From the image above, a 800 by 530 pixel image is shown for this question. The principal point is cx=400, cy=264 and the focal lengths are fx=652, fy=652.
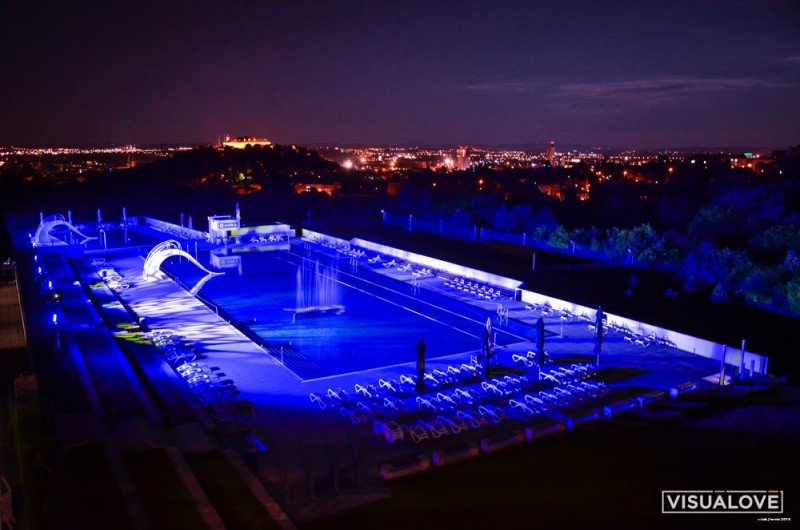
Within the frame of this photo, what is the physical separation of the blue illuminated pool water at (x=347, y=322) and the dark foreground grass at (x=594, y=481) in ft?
15.7

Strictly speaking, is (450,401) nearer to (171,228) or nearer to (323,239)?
(323,239)

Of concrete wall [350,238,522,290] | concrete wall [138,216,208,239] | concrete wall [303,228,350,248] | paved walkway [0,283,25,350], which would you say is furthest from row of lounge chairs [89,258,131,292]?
concrete wall [350,238,522,290]

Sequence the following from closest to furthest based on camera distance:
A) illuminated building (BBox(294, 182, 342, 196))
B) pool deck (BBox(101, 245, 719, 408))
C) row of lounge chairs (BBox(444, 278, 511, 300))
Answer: pool deck (BBox(101, 245, 719, 408))
row of lounge chairs (BBox(444, 278, 511, 300))
illuminated building (BBox(294, 182, 342, 196))

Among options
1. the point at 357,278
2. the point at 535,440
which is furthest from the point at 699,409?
the point at 357,278

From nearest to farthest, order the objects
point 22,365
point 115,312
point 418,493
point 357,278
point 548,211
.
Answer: point 418,493 → point 22,365 → point 115,312 → point 357,278 → point 548,211

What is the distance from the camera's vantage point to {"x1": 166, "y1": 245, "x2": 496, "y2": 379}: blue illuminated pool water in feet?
42.7

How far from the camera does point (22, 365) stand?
31.1 feet

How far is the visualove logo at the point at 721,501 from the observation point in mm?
6809

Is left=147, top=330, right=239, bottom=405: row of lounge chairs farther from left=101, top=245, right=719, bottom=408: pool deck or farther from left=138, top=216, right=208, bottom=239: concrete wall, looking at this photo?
left=138, top=216, right=208, bottom=239: concrete wall

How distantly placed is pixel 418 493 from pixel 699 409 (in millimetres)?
4789

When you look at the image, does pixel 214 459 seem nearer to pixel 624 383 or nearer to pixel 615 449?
pixel 615 449

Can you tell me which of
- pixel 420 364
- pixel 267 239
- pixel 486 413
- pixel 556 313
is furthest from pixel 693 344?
pixel 267 239

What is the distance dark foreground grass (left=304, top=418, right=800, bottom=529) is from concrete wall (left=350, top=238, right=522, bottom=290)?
32.1 ft

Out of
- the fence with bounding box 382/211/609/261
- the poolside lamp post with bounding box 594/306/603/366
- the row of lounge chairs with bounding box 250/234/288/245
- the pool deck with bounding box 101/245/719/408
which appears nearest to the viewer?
the pool deck with bounding box 101/245/719/408
